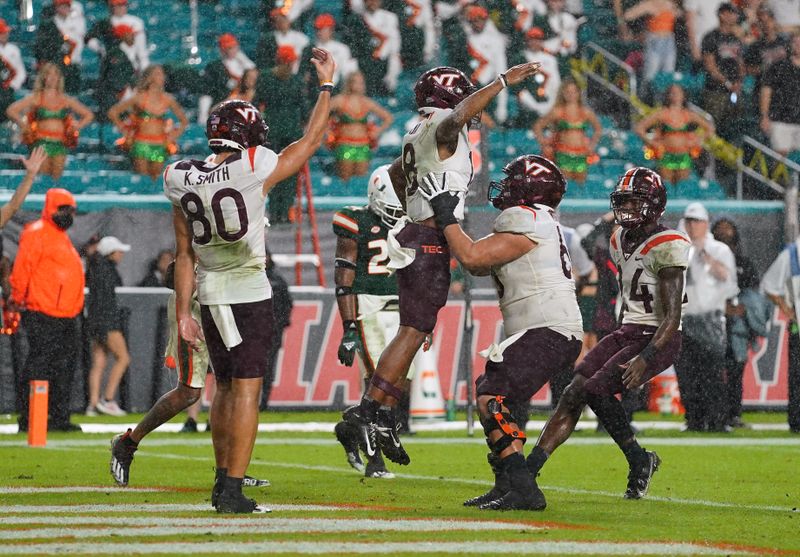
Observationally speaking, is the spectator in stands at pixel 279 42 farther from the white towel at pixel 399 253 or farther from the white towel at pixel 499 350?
the white towel at pixel 499 350

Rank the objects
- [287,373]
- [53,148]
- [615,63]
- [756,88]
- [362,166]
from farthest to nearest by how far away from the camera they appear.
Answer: [615,63] < [756,88] < [362,166] < [53,148] < [287,373]

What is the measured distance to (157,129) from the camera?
20.0 m

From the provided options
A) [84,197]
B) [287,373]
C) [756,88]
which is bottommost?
[287,373]

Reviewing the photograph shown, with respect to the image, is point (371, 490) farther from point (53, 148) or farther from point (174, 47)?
point (174, 47)

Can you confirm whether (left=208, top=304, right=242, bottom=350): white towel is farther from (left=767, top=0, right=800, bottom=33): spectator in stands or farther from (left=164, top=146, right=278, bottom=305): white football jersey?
(left=767, top=0, right=800, bottom=33): spectator in stands

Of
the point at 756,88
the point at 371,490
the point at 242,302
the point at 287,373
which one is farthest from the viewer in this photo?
the point at 756,88

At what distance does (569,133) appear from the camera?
21500mm

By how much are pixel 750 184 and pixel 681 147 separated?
111 centimetres

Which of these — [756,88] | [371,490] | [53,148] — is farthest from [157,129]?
[371,490]

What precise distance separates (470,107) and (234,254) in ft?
4.43

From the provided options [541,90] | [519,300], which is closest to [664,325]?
[519,300]

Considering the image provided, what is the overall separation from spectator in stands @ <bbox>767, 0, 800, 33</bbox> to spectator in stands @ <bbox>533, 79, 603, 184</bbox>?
13.5 ft

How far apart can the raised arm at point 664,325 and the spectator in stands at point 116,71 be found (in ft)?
44.2

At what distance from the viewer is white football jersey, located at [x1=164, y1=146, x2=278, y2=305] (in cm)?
753
